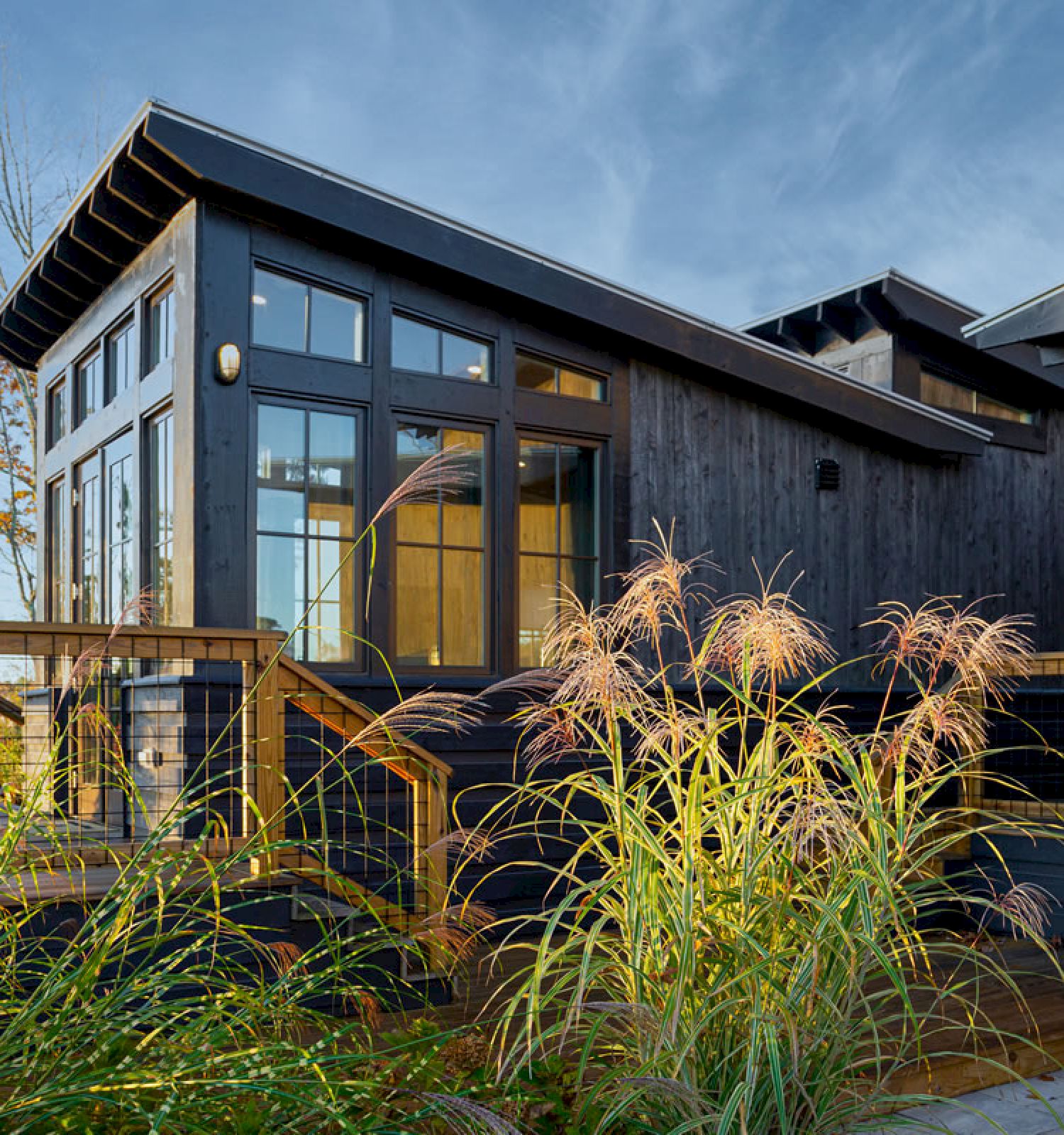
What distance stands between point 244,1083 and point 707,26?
21771 mm

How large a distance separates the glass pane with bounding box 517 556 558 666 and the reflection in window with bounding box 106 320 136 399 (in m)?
2.56

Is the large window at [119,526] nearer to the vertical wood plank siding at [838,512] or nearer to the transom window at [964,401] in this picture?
the vertical wood plank siding at [838,512]

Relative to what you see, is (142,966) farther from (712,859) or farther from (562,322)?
(562,322)

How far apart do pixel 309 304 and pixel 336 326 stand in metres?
→ 0.18

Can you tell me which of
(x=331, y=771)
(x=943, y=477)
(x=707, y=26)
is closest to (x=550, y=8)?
(x=707, y=26)

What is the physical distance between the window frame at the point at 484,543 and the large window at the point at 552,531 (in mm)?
202

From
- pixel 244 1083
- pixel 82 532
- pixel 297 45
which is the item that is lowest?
pixel 244 1083

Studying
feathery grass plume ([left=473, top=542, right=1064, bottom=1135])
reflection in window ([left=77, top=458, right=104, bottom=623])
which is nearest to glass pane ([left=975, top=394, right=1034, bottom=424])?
reflection in window ([left=77, top=458, right=104, bottom=623])

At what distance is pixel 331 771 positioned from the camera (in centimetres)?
545

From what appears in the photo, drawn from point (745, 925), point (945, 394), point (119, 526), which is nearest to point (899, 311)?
point (945, 394)

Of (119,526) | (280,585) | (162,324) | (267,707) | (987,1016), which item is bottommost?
(987,1016)

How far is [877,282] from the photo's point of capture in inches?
358

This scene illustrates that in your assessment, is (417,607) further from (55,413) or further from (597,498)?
(55,413)

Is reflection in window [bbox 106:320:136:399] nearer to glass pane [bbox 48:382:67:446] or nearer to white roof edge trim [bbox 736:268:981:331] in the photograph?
glass pane [bbox 48:382:67:446]
